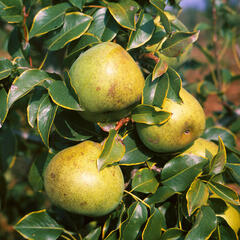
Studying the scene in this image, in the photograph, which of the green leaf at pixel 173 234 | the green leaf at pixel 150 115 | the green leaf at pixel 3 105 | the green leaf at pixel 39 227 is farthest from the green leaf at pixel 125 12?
the green leaf at pixel 39 227

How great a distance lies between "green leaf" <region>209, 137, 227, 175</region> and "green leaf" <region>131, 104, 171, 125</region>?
216 millimetres

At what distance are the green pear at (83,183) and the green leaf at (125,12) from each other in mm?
456

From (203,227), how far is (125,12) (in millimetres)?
780

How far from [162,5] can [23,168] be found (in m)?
1.69

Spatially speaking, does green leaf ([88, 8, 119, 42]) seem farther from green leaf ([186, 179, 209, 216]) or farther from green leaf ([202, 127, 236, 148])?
green leaf ([202, 127, 236, 148])

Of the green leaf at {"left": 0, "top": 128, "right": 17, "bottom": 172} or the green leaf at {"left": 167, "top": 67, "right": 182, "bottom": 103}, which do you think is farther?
the green leaf at {"left": 0, "top": 128, "right": 17, "bottom": 172}

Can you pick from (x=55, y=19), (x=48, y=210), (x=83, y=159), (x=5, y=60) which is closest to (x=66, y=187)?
(x=83, y=159)

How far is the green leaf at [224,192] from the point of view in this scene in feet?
3.01

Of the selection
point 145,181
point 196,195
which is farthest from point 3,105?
point 196,195

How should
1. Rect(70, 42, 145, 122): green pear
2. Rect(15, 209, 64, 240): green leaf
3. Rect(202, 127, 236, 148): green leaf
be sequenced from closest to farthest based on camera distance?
Rect(70, 42, 145, 122): green pear < Rect(15, 209, 64, 240): green leaf < Rect(202, 127, 236, 148): green leaf

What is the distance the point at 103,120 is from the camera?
0.99m

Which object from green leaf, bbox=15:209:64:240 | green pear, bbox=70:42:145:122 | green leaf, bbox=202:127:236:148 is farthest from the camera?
green leaf, bbox=202:127:236:148

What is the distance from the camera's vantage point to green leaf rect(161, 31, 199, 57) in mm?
894

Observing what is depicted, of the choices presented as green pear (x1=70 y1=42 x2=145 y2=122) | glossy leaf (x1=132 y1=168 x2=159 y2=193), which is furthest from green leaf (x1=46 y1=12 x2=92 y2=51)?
glossy leaf (x1=132 y1=168 x2=159 y2=193)
